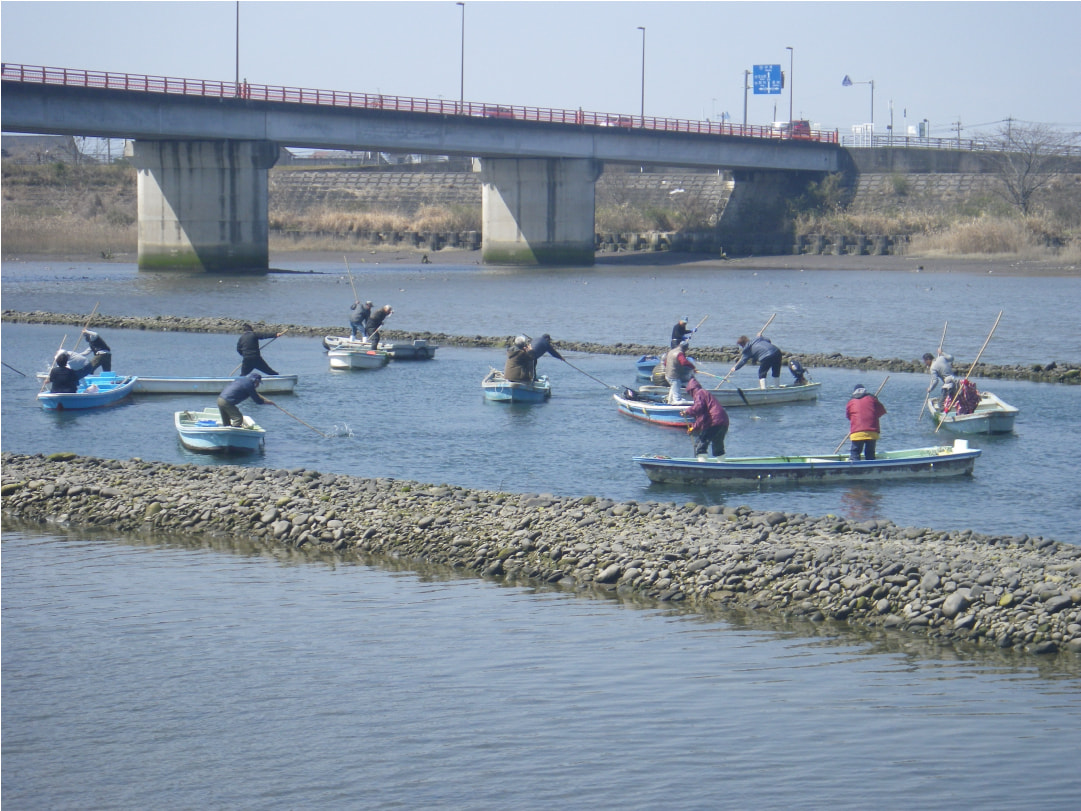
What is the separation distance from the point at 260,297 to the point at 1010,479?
156ft

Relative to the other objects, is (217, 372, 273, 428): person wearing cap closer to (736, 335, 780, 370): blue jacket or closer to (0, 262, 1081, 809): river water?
(0, 262, 1081, 809): river water

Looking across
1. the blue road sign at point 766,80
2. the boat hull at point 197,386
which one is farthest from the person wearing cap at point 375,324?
the blue road sign at point 766,80

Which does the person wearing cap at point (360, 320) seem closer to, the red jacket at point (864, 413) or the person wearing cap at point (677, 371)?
the person wearing cap at point (677, 371)

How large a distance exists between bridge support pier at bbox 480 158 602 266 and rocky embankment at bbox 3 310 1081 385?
37.5m

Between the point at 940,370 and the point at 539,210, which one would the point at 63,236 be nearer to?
the point at 539,210

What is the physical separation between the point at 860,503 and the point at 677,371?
9556 millimetres

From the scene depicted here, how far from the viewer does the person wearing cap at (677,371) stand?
30219 mm

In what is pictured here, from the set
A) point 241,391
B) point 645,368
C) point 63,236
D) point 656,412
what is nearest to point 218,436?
point 241,391

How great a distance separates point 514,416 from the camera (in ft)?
102

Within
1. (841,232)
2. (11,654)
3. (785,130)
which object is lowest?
(11,654)

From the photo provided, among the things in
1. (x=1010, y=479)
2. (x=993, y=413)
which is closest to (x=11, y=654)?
(x=1010, y=479)

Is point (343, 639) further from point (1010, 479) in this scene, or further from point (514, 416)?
point (514, 416)

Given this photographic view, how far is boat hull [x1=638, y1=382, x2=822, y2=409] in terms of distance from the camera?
31.8 m

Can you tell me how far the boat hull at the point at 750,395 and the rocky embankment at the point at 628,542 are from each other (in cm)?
1159
